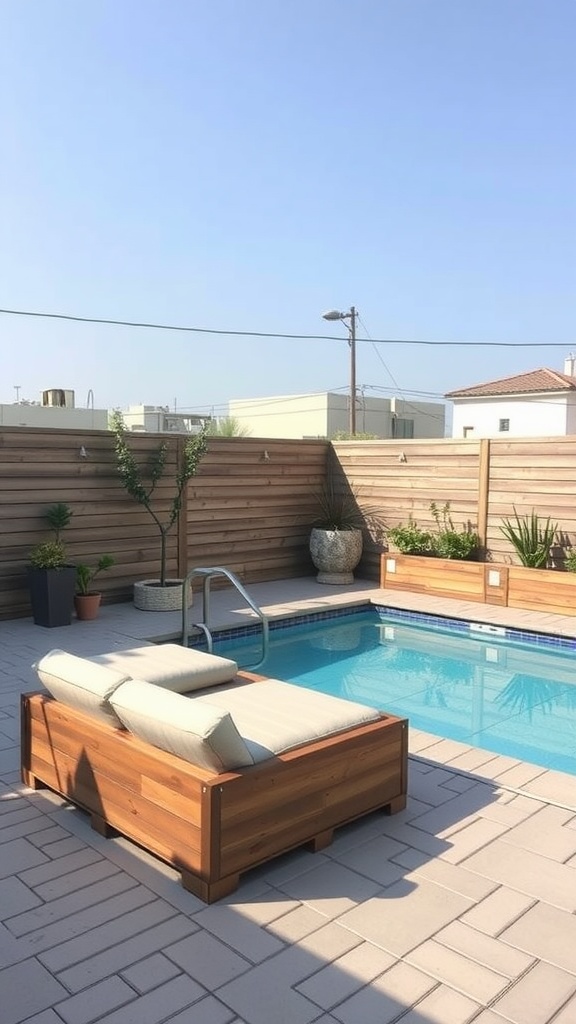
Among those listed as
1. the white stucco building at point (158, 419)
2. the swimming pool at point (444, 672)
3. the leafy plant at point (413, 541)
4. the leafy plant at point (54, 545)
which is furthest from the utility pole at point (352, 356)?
the leafy plant at point (54, 545)

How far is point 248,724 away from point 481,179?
11983 mm

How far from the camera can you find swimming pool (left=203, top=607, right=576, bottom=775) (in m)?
5.07

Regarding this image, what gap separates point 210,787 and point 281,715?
69cm

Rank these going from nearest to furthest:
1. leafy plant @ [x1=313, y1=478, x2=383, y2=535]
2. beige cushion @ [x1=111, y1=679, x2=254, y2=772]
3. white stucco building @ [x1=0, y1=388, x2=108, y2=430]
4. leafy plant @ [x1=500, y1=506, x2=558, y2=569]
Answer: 1. beige cushion @ [x1=111, y1=679, x2=254, y2=772]
2. leafy plant @ [x1=500, y1=506, x2=558, y2=569]
3. leafy plant @ [x1=313, y1=478, x2=383, y2=535]
4. white stucco building @ [x1=0, y1=388, x2=108, y2=430]

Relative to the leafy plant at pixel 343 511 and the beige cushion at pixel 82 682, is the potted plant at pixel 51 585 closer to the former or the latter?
the beige cushion at pixel 82 682

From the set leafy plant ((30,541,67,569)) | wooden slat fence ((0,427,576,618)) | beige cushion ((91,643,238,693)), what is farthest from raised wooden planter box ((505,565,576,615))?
beige cushion ((91,643,238,693))

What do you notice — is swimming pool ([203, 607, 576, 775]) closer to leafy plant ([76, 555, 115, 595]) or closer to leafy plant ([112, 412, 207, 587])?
leafy plant ([76, 555, 115, 595])

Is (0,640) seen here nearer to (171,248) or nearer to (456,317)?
(171,248)

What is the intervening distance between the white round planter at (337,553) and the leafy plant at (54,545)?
3121mm

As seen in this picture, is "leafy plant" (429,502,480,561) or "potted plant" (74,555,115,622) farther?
"leafy plant" (429,502,480,561)

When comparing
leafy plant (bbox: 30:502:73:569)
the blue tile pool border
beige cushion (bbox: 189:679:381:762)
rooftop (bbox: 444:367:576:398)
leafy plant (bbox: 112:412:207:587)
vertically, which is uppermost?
rooftop (bbox: 444:367:576:398)

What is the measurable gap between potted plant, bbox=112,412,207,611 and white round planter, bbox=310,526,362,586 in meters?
1.89

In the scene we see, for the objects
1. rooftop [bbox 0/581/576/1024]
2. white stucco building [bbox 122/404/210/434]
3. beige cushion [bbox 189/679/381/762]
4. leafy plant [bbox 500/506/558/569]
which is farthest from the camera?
white stucco building [bbox 122/404/210/434]

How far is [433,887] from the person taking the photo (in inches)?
104
